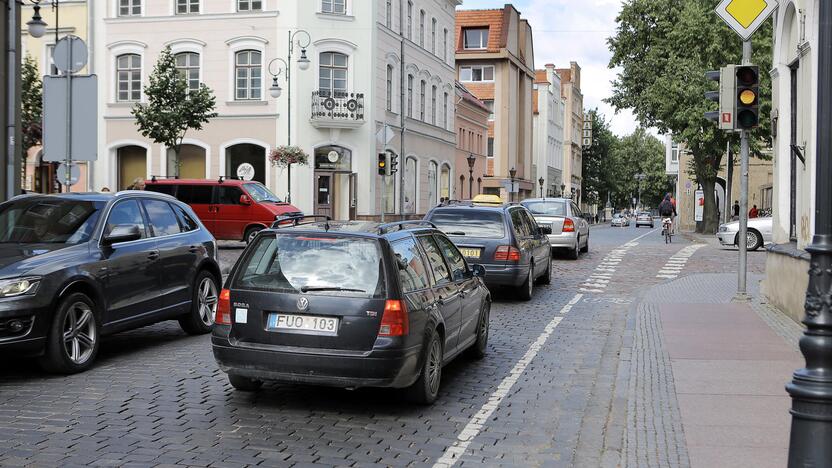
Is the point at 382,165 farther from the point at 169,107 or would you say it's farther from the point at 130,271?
the point at 130,271

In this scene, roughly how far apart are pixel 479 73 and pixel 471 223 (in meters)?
60.3

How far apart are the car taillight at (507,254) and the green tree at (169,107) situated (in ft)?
70.6

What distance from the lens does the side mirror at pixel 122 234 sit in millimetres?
9109

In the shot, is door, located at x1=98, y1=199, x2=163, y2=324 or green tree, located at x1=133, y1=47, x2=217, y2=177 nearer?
door, located at x1=98, y1=199, x2=163, y2=324

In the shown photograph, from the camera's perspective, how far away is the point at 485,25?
244 feet

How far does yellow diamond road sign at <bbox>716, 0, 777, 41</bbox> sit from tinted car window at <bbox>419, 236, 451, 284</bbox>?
7518 mm

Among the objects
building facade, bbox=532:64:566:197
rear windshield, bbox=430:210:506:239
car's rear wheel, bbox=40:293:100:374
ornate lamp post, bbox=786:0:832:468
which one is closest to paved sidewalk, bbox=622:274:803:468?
ornate lamp post, bbox=786:0:832:468

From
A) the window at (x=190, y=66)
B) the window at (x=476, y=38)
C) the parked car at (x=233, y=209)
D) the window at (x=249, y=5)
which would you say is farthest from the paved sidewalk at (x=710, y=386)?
the window at (x=476, y=38)

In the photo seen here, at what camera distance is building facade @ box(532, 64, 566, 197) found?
307 feet

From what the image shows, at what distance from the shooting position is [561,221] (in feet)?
80.0

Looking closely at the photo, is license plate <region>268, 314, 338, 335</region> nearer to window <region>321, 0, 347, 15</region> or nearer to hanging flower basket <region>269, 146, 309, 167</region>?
hanging flower basket <region>269, 146, 309, 167</region>

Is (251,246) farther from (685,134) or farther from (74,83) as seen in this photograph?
(685,134)

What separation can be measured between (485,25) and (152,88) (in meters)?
44.9

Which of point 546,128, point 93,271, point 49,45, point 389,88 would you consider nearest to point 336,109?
point 389,88
